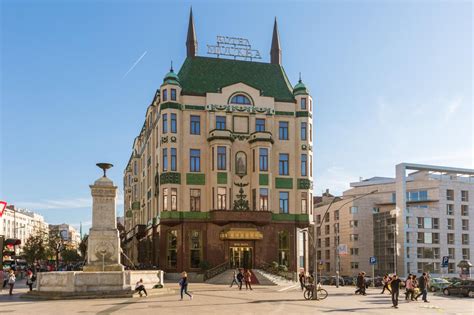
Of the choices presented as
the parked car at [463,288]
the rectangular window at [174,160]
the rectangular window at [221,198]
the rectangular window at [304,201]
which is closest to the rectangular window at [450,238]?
the rectangular window at [304,201]

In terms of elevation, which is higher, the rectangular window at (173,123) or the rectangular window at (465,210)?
the rectangular window at (173,123)

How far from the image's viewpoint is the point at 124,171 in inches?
4412

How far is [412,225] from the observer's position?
92.6m

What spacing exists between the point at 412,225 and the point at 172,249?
46.7m

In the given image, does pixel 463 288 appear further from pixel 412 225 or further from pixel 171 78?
pixel 412 225

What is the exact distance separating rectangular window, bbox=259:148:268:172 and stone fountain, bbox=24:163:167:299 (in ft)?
83.6

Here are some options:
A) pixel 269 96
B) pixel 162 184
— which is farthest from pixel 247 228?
pixel 269 96

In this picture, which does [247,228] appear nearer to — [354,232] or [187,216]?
[187,216]

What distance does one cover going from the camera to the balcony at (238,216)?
59.7 metres

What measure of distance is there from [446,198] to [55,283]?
76199 millimetres

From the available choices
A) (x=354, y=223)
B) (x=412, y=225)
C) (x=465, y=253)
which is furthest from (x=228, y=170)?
(x=465, y=253)

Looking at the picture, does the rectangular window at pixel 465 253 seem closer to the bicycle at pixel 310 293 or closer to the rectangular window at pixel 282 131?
the rectangular window at pixel 282 131

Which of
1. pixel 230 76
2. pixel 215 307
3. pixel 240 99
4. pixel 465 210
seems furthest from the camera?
pixel 465 210

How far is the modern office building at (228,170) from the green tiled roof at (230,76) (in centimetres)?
13
